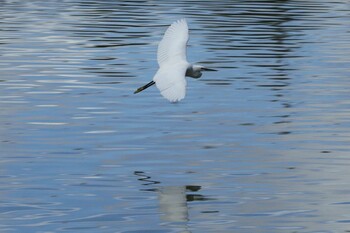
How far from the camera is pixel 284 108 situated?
23484 millimetres

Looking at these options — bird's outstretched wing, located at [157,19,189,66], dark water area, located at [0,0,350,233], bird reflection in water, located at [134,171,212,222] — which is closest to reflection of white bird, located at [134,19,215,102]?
bird's outstretched wing, located at [157,19,189,66]

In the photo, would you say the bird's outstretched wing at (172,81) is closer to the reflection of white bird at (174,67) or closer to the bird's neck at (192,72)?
the reflection of white bird at (174,67)

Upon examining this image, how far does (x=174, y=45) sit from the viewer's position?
20047 mm

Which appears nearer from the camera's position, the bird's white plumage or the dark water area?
the dark water area

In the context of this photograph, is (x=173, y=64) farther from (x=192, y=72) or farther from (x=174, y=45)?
(x=174, y=45)

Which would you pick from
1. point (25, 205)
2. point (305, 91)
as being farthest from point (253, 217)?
point (305, 91)

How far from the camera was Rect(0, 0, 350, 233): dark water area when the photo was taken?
47.9 feet

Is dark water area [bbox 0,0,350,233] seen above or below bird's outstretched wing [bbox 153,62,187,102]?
below

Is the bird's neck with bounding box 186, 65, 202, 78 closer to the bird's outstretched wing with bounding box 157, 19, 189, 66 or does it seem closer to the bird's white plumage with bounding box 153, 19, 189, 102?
the bird's white plumage with bounding box 153, 19, 189, 102

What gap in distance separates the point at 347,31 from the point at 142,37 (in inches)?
260

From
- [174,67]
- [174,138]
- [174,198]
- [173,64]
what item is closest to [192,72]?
[173,64]

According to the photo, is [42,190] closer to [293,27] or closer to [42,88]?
[42,88]

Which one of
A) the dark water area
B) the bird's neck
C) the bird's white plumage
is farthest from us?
the bird's neck

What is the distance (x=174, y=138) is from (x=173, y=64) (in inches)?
51.7
